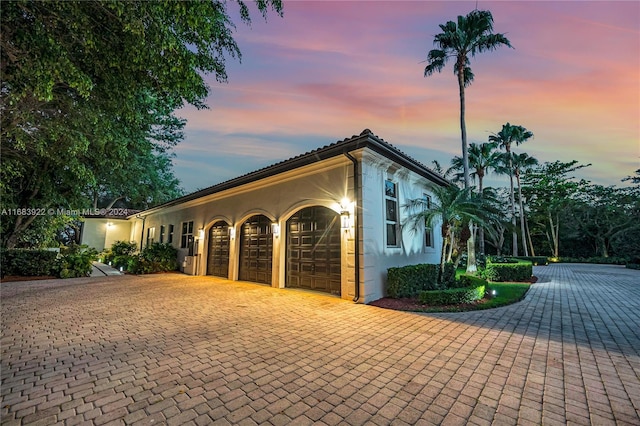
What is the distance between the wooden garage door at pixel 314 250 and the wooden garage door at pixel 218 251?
14.7 feet

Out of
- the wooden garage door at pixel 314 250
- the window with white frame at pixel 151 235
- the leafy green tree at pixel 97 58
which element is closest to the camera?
the leafy green tree at pixel 97 58

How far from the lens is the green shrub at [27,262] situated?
35.0 feet

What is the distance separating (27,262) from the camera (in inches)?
433

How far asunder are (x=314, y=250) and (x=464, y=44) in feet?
45.0

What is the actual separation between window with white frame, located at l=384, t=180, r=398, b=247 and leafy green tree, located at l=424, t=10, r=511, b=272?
5.59m

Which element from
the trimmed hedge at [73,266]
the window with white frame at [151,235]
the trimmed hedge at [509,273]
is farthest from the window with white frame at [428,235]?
the window with white frame at [151,235]

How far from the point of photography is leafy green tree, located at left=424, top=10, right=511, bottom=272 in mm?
12578

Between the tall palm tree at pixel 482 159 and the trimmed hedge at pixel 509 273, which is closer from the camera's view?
the trimmed hedge at pixel 509 273

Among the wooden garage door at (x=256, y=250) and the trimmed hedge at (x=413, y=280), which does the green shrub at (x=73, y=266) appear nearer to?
the wooden garage door at (x=256, y=250)

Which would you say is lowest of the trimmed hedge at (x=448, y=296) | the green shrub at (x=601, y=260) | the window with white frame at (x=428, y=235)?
the green shrub at (x=601, y=260)

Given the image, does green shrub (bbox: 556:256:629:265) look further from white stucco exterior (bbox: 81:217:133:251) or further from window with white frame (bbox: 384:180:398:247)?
white stucco exterior (bbox: 81:217:133:251)

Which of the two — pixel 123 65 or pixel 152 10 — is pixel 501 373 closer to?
pixel 152 10

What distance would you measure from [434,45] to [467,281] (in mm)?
13179

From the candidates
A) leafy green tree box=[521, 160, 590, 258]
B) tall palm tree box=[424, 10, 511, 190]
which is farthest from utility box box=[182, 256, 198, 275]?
leafy green tree box=[521, 160, 590, 258]
